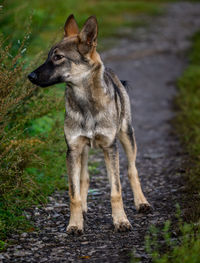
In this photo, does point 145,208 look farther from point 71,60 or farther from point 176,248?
point 71,60

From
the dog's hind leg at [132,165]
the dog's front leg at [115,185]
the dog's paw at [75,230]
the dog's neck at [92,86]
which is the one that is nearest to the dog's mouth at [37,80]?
the dog's neck at [92,86]

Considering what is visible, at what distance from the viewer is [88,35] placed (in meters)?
4.65

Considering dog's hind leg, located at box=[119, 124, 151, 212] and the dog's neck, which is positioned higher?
the dog's neck

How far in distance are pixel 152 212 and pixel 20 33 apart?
165 inches

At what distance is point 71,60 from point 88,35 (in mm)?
309

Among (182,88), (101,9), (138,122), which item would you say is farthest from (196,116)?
(101,9)

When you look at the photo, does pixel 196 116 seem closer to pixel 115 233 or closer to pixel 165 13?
pixel 115 233

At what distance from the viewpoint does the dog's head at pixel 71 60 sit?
4.52 meters

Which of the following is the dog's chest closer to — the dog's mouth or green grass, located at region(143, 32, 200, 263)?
the dog's mouth

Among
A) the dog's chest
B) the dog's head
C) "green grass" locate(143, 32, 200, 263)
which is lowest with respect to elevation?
"green grass" locate(143, 32, 200, 263)

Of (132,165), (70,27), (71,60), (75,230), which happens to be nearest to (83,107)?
(71,60)

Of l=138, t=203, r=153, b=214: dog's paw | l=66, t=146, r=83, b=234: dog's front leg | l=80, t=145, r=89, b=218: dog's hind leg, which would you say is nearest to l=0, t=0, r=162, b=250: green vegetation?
l=66, t=146, r=83, b=234: dog's front leg

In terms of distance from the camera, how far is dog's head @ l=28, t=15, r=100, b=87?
452cm

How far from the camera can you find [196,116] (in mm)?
9141
